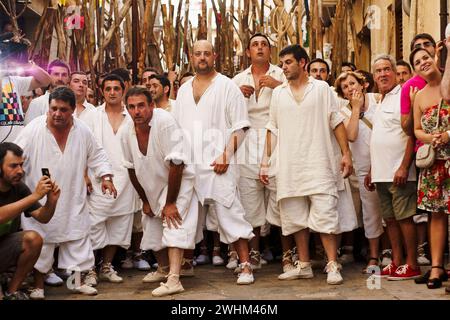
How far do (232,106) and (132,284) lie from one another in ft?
5.22

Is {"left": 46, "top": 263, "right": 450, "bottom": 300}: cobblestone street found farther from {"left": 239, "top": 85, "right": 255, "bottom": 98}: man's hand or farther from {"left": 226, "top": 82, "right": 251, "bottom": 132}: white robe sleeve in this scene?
{"left": 239, "top": 85, "right": 255, "bottom": 98}: man's hand

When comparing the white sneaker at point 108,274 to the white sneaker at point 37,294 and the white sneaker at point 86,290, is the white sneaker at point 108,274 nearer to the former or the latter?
the white sneaker at point 86,290

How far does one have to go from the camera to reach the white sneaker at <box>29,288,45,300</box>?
19.3 feet

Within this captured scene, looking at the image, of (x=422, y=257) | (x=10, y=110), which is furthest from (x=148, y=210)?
(x=422, y=257)

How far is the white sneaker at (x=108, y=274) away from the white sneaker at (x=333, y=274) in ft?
5.37

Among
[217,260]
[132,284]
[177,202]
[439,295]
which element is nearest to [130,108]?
[177,202]

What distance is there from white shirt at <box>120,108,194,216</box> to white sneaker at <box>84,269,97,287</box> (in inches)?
26.6

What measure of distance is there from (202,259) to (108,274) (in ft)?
3.61

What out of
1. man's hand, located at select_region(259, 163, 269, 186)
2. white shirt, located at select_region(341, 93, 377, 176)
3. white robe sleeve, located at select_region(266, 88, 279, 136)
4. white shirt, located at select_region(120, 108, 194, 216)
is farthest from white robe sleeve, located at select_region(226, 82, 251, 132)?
white shirt, located at select_region(341, 93, 377, 176)

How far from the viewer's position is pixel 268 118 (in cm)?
711

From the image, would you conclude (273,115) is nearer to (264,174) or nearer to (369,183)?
(264,174)

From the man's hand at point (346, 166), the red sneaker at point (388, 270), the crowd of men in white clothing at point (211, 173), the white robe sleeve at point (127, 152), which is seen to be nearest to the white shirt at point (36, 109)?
the crowd of men in white clothing at point (211, 173)

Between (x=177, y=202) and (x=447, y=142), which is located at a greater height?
(x=447, y=142)

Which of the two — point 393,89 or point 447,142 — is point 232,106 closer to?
point 393,89
